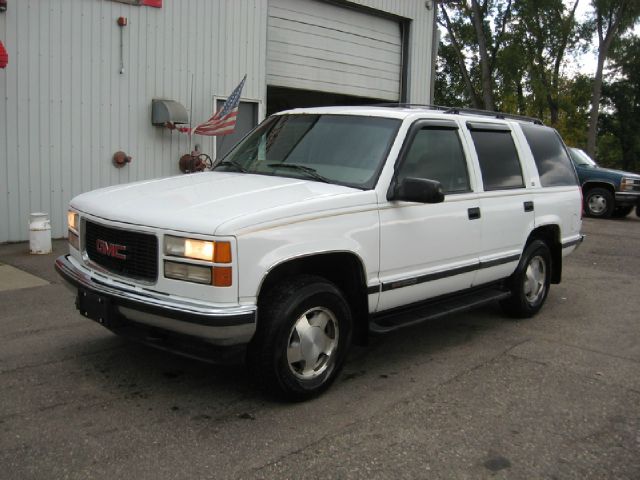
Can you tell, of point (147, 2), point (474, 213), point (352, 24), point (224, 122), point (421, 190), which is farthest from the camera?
point (352, 24)

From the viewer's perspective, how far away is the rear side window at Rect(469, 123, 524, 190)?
546 centimetres

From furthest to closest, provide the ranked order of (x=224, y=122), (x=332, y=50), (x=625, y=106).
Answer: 1. (x=625, y=106)
2. (x=332, y=50)
3. (x=224, y=122)

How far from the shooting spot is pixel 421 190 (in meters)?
4.26

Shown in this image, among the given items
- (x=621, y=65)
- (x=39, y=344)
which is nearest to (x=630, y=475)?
(x=39, y=344)

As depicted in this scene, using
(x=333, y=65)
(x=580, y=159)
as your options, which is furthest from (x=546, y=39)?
(x=333, y=65)

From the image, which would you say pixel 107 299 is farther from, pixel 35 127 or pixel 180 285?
pixel 35 127

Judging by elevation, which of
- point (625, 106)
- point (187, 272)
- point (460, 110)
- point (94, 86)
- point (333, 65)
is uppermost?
point (625, 106)

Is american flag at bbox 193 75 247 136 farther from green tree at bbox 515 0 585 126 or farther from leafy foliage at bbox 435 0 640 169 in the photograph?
green tree at bbox 515 0 585 126

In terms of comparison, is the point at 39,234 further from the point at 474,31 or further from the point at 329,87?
the point at 474,31

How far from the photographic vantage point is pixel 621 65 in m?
43.9

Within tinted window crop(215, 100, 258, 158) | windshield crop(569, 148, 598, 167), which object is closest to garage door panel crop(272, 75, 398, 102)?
tinted window crop(215, 100, 258, 158)

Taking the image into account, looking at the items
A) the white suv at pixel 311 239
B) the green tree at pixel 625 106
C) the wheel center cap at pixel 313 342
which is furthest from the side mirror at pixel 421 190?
the green tree at pixel 625 106

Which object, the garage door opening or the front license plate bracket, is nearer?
the front license plate bracket

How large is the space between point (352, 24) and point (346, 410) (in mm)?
11782
